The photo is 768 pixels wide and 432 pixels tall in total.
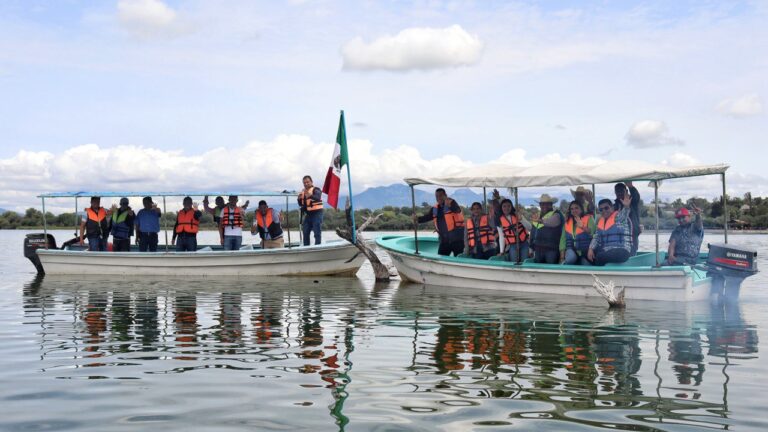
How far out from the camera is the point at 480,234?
15.9 metres

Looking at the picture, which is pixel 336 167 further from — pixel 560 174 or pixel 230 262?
pixel 560 174

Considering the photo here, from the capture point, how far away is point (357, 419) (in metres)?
5.31

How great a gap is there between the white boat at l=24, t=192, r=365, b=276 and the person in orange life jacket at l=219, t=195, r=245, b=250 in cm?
31

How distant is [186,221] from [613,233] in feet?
34.8

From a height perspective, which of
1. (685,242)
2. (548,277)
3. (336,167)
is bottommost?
(548,277)

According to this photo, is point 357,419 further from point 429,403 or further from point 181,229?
point 181,229

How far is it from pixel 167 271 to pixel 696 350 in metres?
14.1

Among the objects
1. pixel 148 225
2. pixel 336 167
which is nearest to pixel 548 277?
pixel 336 167

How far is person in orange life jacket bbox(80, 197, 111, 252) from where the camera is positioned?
19.5 m

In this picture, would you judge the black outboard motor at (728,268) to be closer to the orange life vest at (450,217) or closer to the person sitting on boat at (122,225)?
the orange life vest at (450,217)

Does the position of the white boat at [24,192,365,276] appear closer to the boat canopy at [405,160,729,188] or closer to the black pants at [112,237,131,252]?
the black pants at [112,237,131,252]

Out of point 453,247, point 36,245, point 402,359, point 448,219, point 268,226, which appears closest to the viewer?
point 402,359

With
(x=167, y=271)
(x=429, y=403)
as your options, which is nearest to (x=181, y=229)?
(x=167, y=271)

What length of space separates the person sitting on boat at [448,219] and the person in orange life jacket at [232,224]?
4.94 meters
